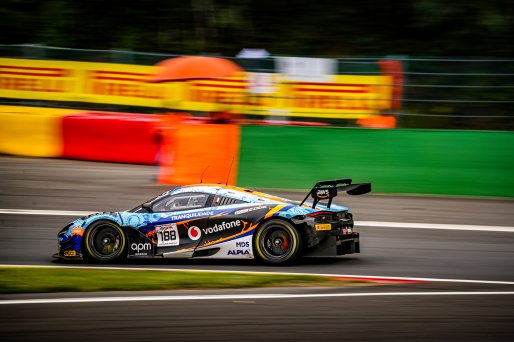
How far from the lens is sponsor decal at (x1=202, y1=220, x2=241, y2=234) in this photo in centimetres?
1030

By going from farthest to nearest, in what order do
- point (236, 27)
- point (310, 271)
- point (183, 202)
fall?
point (236, 27) → point (183, 202) → point (310, 271)

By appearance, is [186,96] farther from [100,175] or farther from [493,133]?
[493,133]

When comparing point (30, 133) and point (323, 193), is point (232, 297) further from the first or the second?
point (30, 133)

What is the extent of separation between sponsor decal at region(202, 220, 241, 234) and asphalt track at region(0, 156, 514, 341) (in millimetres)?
456

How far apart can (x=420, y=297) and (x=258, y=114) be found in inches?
369

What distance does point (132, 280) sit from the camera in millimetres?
9344

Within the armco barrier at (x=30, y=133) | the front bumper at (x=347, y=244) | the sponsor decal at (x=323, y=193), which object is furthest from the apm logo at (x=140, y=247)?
the armco barrier at (x=30, y=133)

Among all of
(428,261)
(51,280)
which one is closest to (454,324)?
(428,261)

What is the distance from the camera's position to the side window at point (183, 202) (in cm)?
1051

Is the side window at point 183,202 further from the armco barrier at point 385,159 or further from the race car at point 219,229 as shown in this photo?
the armco barrier at point 385,159

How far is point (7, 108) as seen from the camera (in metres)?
19.5

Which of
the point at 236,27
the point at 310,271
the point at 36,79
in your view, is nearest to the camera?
the point at 310,271

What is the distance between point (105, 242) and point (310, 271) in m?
2.62

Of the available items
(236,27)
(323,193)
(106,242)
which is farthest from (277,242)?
(236,27)
